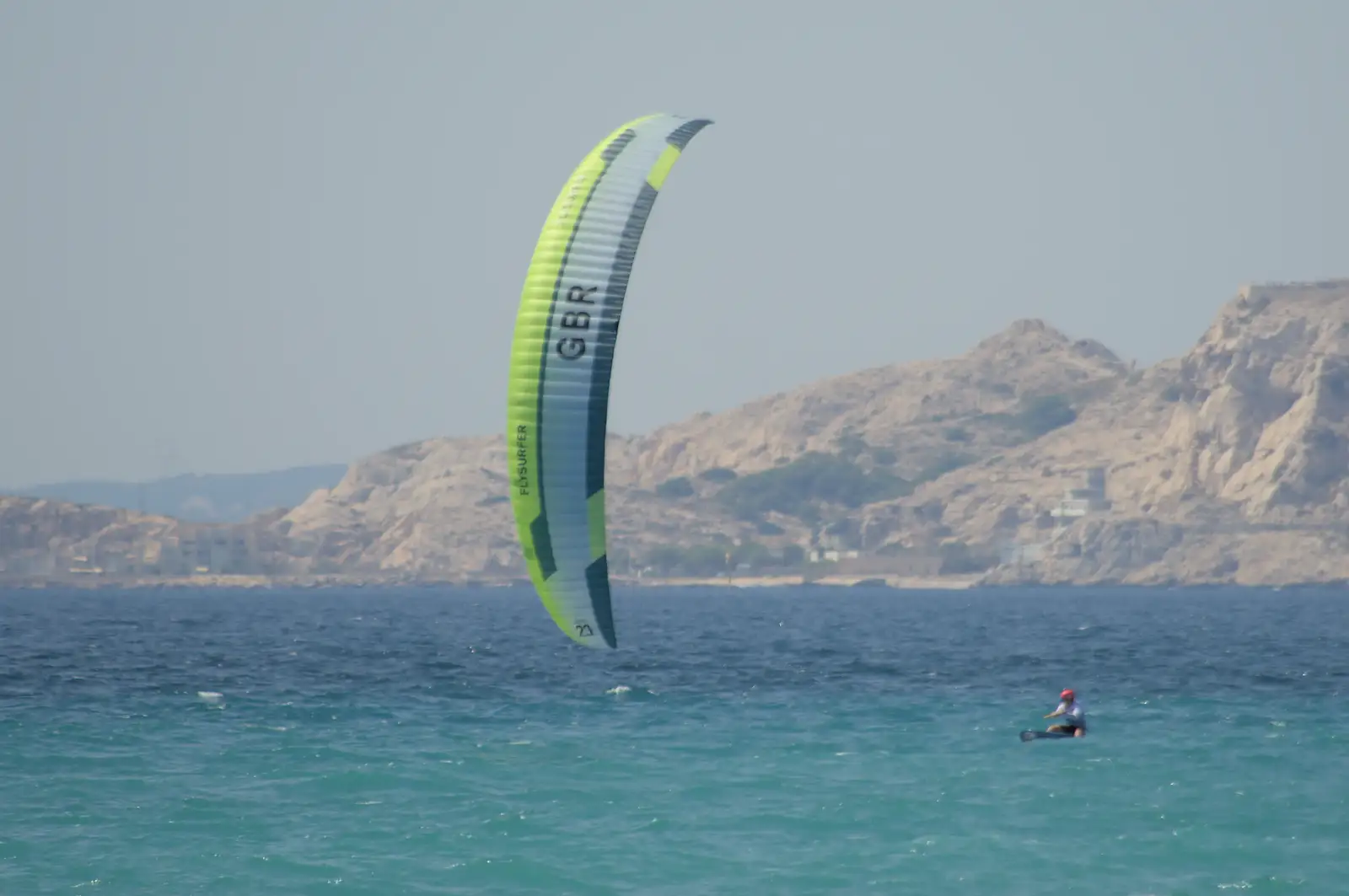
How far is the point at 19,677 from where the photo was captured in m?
60.7

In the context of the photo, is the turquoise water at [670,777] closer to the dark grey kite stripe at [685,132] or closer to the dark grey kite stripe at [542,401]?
the dark grey kite stripe at [542,401]

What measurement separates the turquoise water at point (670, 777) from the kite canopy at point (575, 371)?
4.88 metres

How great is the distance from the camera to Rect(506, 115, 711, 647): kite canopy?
24547mm

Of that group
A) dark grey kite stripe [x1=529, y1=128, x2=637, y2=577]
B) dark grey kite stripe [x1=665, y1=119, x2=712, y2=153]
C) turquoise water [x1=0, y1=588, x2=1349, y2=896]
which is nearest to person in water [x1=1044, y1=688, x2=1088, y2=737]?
turquoise water [x1=0, y1=588, x2=1349, y2=896]

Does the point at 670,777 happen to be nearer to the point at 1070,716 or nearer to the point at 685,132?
the point at 1070,716

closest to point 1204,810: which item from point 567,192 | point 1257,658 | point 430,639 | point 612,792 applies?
point 612,792

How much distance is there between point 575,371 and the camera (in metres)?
24.6

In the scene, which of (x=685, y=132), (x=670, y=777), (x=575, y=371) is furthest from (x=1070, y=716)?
(x=575, y=371)

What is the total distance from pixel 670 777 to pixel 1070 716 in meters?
9.71

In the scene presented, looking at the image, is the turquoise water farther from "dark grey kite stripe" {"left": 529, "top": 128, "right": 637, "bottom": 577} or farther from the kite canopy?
"dark grey kite stripe" {"left": 529, "top": 128, "right": 637, "bottom": 577}

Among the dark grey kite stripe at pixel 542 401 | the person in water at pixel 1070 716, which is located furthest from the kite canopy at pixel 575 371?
the person in water at pixel 1070 716

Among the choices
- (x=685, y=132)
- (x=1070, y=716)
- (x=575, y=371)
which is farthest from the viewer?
(x=1070, y=716)

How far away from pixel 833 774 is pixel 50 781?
50.7ft

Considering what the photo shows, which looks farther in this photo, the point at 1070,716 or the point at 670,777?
the point at 1070,716
